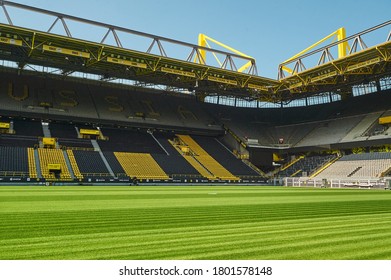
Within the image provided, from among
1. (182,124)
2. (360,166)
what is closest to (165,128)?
(182,124)

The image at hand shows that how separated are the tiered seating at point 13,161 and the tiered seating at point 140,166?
36.2ft

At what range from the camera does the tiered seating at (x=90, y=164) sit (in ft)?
130

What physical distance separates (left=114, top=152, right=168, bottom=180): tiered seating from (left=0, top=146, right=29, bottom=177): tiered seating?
11029 mm

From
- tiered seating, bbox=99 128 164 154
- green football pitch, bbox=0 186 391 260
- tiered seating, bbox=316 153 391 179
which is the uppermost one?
tiered seating, bbox=99 128 164 154

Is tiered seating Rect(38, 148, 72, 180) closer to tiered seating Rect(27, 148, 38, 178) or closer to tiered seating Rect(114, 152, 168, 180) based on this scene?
tiered seating Rect(27, 148, 38, 178)

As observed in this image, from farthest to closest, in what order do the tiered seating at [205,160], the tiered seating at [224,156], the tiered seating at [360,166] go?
the tiered seating at [224,156] < the tiered seating at [205,160] < the tiered seating at [360,166]

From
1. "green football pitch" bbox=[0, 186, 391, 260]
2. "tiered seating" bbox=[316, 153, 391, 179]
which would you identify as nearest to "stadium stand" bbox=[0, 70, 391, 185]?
"tiered seating" bbox=[316, 153, 391, 179]

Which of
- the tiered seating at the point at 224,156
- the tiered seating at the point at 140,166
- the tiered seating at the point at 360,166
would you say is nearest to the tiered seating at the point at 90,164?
the tiered seating at the point at 140,166

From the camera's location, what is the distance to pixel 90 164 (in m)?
40.9

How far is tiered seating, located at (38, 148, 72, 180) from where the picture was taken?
36781 millimetres

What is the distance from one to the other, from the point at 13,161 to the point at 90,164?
321 inches

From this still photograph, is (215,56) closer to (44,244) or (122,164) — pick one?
(122,164)

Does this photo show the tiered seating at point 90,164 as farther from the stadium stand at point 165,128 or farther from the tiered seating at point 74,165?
the tiered seating at point 74,165

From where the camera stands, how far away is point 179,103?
6241 cm
